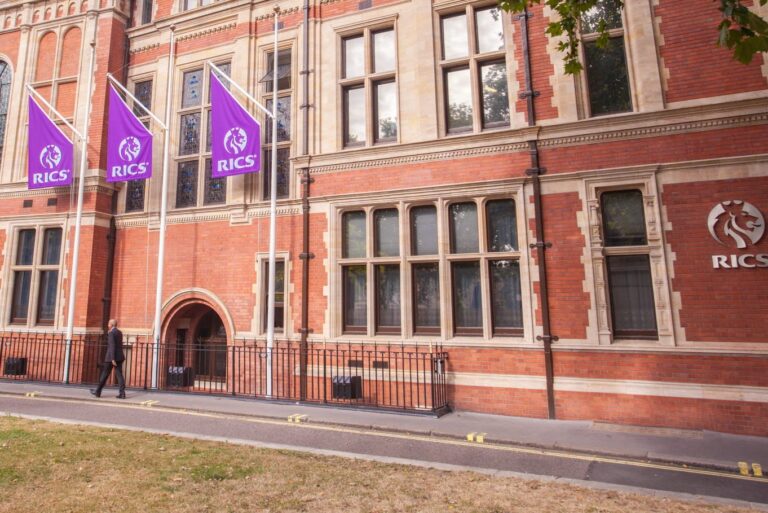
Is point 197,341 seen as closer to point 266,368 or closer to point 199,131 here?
point 266,368

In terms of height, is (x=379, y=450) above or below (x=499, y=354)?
below

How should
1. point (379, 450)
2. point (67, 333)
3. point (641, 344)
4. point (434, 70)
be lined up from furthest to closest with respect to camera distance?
point (67, 333) < point (434, 70) < point (641, 344) < point (379, 450)

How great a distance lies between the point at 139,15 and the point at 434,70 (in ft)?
36.0

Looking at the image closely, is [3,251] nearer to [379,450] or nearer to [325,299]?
[325,299]

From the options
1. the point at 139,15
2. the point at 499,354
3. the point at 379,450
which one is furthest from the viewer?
the point at 139,15

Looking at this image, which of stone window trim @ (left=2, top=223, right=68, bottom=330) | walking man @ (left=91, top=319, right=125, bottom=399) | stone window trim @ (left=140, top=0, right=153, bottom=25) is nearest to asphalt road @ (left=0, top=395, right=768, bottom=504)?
walking man @ (left=91, top=319, right=125, bottom=399)

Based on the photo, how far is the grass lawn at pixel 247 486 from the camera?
4.61 m

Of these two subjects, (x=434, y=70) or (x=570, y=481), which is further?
(x=434, y=70)

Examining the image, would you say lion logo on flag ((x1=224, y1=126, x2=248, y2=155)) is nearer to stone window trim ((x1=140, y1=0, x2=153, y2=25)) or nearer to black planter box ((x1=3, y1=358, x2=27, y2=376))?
stone window trim ((x1=140, y1=0, x2=153, y2=25))

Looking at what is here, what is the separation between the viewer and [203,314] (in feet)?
→ 43.8

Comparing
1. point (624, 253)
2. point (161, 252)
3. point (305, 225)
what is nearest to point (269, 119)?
point (305, 225)

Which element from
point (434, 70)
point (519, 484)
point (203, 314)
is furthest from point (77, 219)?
point (519, 484)

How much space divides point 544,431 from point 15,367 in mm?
14127

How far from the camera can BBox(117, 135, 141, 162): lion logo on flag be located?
12797 millimetres
